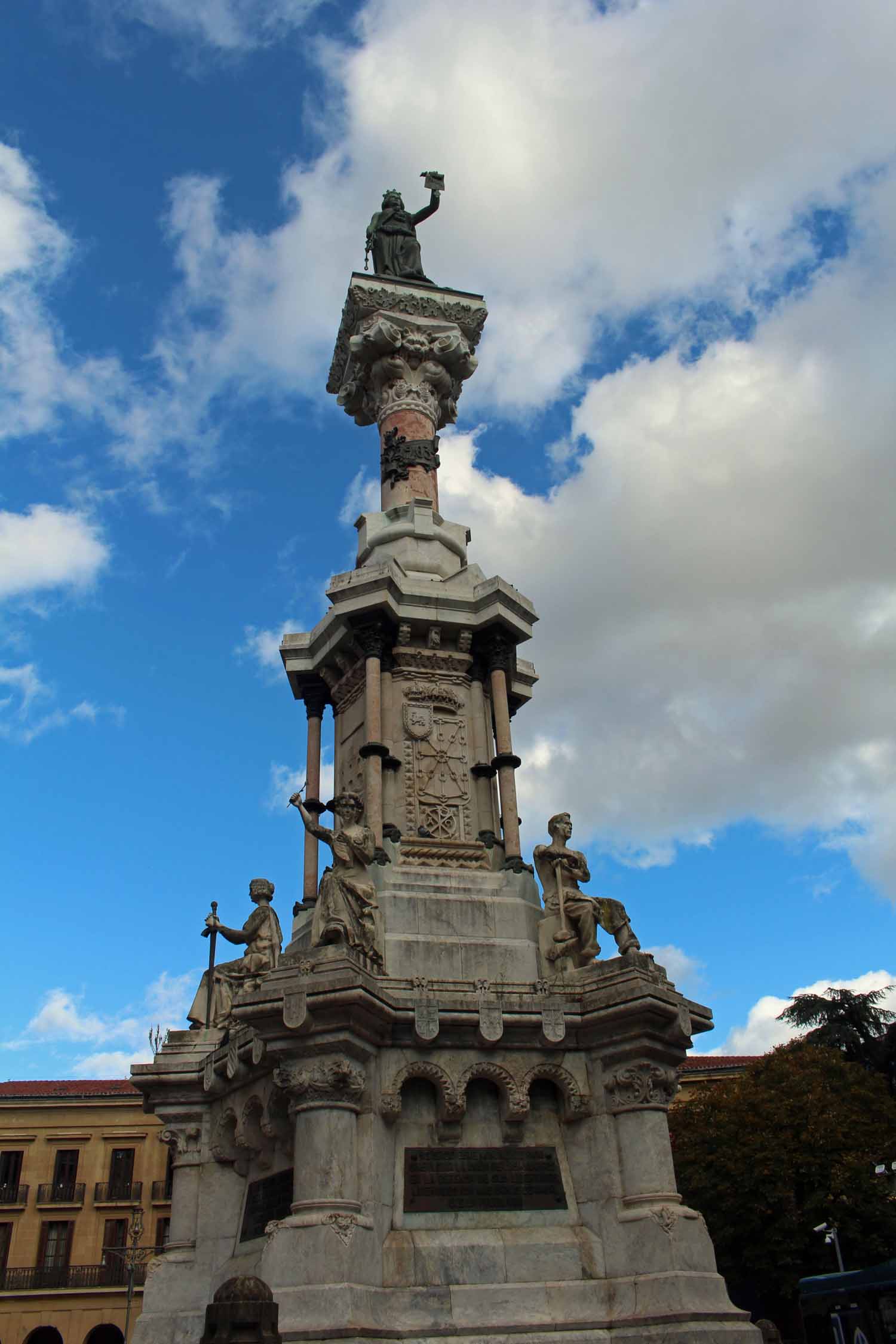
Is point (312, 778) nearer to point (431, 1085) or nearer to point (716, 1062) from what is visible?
point (431, 1085)

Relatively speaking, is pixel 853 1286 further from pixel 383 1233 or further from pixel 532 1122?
pixel 383 1233

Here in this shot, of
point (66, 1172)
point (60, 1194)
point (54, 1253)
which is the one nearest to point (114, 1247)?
point (54, 1253)

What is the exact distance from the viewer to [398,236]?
22.5 meters

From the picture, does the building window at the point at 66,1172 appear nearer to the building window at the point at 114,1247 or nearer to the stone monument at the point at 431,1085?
the building window at the point at 114,1247

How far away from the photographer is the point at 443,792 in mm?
16031

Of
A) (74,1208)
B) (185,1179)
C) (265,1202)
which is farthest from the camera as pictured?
(74,1208)

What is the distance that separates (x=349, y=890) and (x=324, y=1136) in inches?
109

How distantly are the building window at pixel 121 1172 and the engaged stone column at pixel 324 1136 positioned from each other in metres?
35.8

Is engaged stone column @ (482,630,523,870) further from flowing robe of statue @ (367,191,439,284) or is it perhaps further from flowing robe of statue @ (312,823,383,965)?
flowing robe of statue @ (367,191,439,284)

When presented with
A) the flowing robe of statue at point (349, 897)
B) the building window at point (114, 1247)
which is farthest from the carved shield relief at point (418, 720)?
the building window at point (114, 1247)

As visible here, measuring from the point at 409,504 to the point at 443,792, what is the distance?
17.6ft

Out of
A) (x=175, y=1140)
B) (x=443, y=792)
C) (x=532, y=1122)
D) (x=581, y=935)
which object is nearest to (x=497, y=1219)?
(x=532, y=1122)

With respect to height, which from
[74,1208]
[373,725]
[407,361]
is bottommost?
[373,725]

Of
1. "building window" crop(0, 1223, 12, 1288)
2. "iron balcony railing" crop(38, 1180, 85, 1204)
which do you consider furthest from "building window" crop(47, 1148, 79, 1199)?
"building window" crop(0, 1223, 12, 1288)
